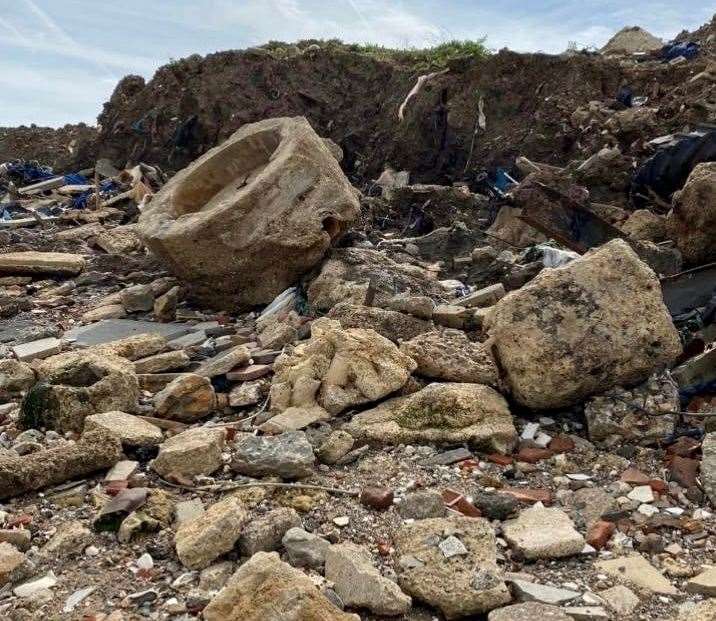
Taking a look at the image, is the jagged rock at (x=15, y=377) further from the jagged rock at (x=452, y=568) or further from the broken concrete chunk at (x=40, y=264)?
the broken concrete chunk at (x=40, y=264)

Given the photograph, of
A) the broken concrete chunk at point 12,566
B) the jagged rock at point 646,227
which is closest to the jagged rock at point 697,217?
the jagged rock at point 646,227

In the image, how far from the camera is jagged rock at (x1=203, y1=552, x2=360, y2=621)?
7.01 ft

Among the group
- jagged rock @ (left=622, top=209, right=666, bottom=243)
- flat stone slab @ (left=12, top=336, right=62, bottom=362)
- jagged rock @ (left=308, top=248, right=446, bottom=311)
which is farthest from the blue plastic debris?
flat stone slab @ (left=12, top=336, right=62, bottom=362)

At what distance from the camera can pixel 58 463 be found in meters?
3.28

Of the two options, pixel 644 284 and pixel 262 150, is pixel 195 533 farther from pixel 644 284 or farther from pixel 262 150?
pixel 262 150

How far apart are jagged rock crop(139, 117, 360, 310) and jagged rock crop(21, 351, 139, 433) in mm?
1821

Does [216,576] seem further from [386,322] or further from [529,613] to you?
[386,322]

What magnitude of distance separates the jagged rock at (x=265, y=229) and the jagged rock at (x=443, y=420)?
2.41 metres

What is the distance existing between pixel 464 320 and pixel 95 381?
88.0 inches

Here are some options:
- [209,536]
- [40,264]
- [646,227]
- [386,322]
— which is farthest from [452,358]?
[40,264]

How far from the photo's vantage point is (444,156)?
12188 mm

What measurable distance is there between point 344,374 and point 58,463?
145cm

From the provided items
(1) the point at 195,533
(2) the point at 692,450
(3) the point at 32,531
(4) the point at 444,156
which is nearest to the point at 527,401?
(2) the point at 692,450

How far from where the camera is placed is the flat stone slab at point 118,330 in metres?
5.76
